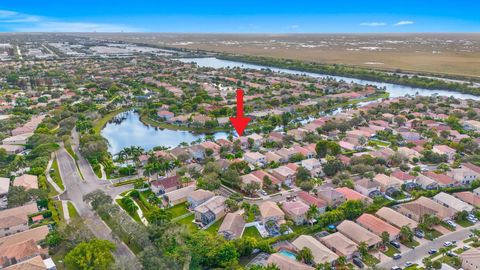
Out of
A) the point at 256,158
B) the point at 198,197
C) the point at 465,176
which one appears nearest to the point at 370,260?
the point at 198,197

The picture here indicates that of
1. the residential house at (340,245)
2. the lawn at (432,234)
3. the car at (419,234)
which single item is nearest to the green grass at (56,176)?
the residential house at (340,245)

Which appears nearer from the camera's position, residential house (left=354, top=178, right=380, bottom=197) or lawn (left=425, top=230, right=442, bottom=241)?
lawn (left=425, top=230, right=442, bottom=241)

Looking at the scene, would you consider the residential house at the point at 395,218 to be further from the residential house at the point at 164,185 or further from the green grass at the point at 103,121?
the green grass at the point at 103,121

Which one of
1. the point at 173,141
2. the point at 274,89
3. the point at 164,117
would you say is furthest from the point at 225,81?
the point at 173,141

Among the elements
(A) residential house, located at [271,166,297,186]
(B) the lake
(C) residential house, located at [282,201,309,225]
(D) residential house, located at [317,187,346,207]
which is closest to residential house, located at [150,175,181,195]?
(A) residential house, located at [271,166,297,186]

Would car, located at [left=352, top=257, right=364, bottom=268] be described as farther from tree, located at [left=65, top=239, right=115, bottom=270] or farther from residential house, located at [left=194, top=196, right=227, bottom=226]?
tree, located at [left=65, top=239, right=115, bottom=270]
